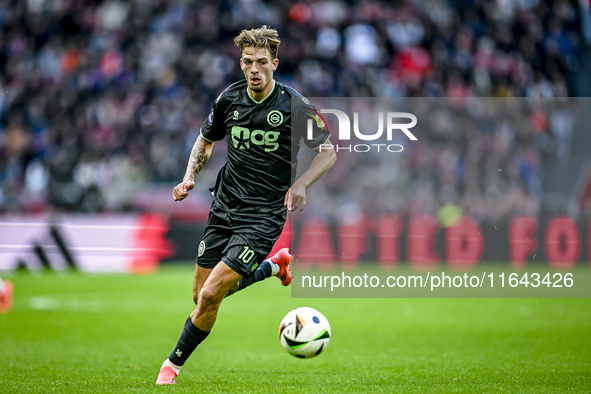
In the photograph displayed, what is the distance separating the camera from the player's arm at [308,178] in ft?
17.4

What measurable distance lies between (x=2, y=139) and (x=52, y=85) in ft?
7.59

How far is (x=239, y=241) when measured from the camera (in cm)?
548

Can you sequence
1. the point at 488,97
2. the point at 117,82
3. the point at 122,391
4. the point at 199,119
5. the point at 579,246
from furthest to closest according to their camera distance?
the point at 117,82, the point at 199,119, the point at 488,97, the point at 579,246, the point at 122,391

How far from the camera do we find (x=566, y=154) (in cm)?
1555

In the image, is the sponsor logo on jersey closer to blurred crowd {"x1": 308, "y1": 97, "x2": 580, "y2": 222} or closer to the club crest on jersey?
the club crest on jersey

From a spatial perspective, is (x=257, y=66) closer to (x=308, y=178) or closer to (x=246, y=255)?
(x=308, y=178)

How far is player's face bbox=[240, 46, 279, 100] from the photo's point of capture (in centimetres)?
548

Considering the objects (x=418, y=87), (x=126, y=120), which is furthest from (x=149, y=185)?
(x=418, y=87)

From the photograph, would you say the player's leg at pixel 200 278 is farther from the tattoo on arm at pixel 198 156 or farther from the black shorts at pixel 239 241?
the tattoo on arm at pixel 198 156

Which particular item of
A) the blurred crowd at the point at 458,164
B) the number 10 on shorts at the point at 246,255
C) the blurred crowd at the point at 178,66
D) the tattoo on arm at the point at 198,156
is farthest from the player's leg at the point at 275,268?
the blurred crowd at the point at 178,66

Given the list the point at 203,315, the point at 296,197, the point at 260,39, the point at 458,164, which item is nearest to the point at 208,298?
the point at 203,315

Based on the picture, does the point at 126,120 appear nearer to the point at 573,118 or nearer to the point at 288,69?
the point at 288,69

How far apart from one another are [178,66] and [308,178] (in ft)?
50.7

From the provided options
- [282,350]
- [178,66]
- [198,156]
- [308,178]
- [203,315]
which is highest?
[178,66]
